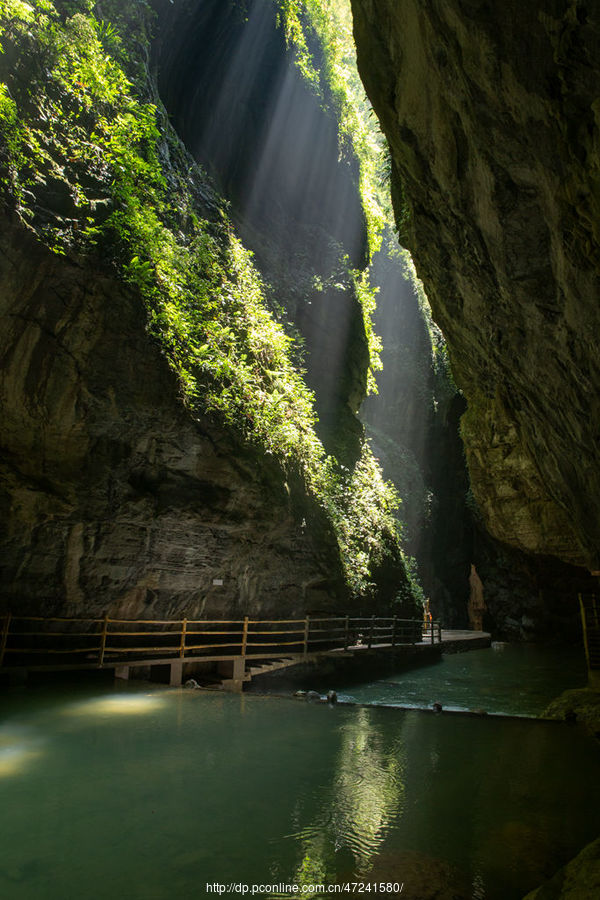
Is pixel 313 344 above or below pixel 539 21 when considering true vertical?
above

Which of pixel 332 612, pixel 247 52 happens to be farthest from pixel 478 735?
pixel 247 52

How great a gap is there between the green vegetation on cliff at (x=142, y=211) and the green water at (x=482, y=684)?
3.01m

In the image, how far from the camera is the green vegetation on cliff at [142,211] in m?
9.14

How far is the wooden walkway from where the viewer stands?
8.88 metres

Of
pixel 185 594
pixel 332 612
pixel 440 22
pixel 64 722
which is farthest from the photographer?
pixel 332 612

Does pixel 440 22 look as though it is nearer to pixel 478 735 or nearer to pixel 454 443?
pixel 478 735

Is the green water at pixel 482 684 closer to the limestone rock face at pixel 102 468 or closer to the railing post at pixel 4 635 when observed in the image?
the limestone rock face at pixel 102 468

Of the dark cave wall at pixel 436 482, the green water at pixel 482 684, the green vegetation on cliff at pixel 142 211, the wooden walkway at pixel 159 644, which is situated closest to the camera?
the wooden walkway at pixel 159 644

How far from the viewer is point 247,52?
16.6 meters

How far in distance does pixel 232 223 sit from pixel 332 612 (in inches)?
504

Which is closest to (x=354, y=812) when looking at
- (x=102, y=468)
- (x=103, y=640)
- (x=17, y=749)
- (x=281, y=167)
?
(x=17, y=749)

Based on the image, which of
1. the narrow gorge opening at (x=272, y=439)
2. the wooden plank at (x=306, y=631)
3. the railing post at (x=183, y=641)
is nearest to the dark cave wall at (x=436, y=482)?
the narrow gorge opening at (x=272, y=439)

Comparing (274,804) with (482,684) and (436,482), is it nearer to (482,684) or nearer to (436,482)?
(482,684)

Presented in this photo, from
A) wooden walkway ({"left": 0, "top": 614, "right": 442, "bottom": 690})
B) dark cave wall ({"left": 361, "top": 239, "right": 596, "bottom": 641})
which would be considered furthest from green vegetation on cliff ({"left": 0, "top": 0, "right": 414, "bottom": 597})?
dark cave wall ({"left": 361, "top": 239, "right": 596, "bottom": 641})
